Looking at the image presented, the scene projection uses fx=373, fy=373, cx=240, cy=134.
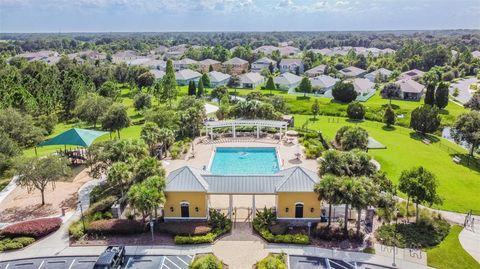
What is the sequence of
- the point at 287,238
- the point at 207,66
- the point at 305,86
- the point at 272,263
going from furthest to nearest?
the point at 207,66, the point at 305,86, the point at 287,238, the point at 272,263

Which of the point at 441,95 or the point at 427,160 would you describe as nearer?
the point at 427,160

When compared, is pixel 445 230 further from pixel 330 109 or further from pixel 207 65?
pixel 207 65

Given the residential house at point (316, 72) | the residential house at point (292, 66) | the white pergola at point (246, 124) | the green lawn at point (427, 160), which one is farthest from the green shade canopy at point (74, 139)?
the residential house at point (292, 66)

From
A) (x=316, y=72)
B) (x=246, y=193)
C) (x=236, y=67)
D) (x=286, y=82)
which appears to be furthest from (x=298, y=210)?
(x=236, y=67)

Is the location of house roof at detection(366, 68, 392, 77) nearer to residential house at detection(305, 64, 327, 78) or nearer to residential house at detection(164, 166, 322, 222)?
residential house at detection(305, 64, 327, 78)

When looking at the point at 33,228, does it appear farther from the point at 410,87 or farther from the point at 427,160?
the point at 410,87

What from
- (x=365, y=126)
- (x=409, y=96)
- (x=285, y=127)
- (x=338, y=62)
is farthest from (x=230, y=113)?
(x=338, y=62)

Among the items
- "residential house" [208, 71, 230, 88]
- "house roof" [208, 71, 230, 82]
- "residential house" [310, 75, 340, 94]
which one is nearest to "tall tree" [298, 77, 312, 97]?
"residential house" [310, 75, 340, 94]
